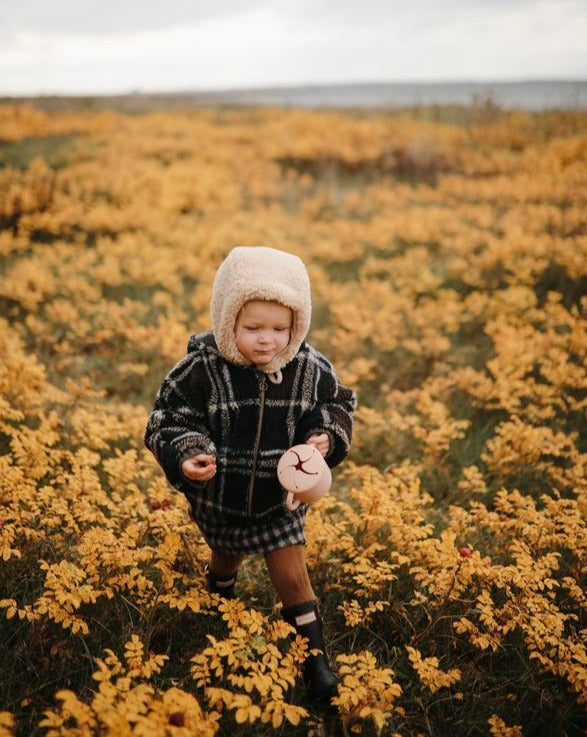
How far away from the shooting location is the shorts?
201 cm

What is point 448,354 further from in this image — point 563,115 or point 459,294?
point 563,115

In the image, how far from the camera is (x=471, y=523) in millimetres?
3020

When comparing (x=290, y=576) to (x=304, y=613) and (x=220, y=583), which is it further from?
→ (x=220, y=583)

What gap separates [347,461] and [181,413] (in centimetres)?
200

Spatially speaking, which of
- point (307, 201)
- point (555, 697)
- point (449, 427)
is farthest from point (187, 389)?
point (307, 201)

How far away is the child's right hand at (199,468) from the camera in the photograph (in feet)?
5.80

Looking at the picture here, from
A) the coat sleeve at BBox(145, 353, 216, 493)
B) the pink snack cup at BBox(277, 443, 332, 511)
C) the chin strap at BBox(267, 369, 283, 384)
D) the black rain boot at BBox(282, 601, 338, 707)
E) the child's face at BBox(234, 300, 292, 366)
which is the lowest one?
the black rain boot at BBox(282, 601, 338, 707)

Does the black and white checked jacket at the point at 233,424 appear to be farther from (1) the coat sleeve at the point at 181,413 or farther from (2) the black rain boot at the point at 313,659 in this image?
(2) the black rain boot at the point at 313,659

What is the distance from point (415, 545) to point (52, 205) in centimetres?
829

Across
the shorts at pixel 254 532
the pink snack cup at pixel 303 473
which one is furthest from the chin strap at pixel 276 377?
the shorts at pixel 254 532

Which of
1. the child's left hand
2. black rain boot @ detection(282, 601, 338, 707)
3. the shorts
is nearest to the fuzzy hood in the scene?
the child's left hand

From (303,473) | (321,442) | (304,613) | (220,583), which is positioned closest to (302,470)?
(303,473)

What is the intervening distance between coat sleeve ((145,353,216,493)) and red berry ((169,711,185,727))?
0.70m

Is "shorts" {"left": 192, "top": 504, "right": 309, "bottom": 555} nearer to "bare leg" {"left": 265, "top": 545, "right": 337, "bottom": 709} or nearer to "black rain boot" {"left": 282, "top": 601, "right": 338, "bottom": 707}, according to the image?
"bare leg" {"left": 265, "top": 545, "right": 337, "bottom": 709}
